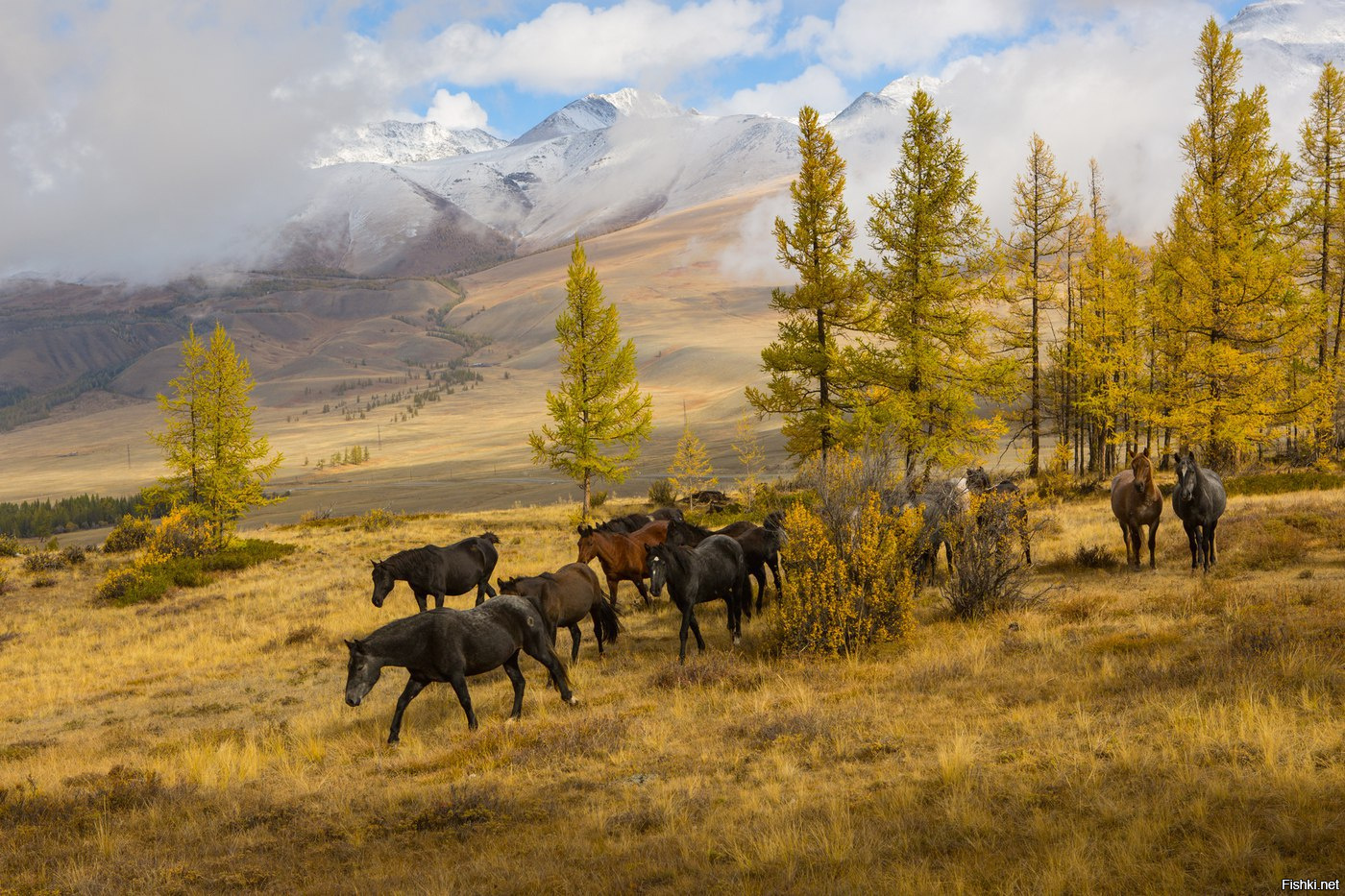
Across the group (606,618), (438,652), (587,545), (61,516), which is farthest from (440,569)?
(61,516)

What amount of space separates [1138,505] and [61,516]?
412 ft

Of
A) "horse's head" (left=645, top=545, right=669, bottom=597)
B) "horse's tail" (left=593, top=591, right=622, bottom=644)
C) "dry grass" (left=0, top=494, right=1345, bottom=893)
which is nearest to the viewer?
"dry grass" (left=0, top=494, right=1345, bottom=893)

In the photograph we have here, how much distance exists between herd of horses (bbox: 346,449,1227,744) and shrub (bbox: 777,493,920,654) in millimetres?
1374

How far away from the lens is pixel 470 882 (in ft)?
18.9

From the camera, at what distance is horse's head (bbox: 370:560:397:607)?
48.1ft

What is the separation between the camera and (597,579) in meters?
13.2

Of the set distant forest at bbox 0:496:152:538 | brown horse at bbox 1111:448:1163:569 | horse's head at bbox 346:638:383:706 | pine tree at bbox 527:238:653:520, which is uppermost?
pine tree at bbox 527:238:653:520

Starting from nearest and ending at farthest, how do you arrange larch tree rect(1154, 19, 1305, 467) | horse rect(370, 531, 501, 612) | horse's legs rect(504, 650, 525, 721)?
horse's legs rect(504, 650, 525, 721), horse rect(370, 531, 501, 612), larch tree rect(1154, 19, 1305, 467)

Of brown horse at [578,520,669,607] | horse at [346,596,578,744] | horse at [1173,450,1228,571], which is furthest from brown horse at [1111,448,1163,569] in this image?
horse at [346,596,578,744]

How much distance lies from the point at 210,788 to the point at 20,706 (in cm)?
911

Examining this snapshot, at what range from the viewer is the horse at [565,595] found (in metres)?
12.3

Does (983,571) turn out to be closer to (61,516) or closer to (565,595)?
(565,595)

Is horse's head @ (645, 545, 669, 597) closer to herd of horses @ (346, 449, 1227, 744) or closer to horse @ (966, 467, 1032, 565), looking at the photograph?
herd of horses @ (346, 449, 1227, 744)

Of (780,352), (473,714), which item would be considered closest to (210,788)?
(473,714)
